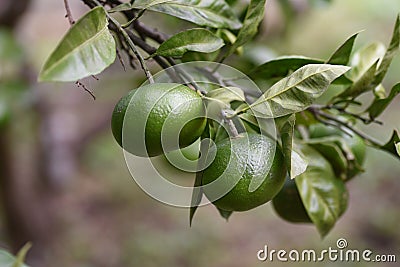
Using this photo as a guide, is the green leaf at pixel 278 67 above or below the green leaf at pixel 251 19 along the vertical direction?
below

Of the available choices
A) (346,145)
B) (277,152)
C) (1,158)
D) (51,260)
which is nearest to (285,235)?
(51,260)

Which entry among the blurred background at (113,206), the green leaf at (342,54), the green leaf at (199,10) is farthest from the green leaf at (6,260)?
the blurred background at (113,206)

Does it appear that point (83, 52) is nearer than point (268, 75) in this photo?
Yes

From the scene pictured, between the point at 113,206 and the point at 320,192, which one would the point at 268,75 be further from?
the point at 113,206

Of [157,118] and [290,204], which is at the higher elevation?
[157,118]

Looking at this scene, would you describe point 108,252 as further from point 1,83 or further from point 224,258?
point 1,83

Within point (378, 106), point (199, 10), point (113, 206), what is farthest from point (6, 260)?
point (113, 206)

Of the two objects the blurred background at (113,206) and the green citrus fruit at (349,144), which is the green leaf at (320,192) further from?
the blurred background at (113,206)

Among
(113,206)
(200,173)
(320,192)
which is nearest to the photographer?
(200,173)
